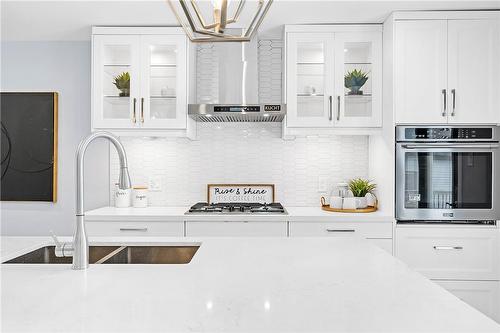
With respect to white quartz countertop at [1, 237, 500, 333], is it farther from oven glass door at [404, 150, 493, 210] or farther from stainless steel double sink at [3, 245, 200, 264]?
oven glass door at [404, 150, 493, 210]

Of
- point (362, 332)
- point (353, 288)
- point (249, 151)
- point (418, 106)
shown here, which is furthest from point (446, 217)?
point (362, 332)

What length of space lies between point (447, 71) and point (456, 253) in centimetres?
137

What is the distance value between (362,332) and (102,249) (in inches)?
53.7

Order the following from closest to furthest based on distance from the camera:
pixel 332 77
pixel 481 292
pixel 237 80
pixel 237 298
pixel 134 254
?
1. pixel 237 298
2. pixel 134 254
3. pixel 481 292
4. pixel 332 77
5. pixel 237 80

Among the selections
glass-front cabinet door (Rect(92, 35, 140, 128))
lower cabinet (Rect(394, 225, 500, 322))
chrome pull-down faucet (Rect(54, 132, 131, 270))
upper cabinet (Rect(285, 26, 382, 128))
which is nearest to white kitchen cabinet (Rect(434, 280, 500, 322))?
lower cabinet (Rect(394, 225, 500, 322))

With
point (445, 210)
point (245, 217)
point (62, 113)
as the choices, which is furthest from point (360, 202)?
point (62, 113)

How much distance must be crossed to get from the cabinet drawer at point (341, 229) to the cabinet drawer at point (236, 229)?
0.12 meters

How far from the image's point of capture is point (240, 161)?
3734mm

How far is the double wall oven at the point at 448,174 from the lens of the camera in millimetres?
2988

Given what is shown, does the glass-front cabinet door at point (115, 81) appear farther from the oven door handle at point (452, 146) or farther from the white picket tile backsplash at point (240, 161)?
the oven door handle at point (452, 146)

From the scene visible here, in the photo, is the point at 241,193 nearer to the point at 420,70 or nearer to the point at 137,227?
the point at 137,227

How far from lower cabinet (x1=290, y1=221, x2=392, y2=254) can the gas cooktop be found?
0.20 meters

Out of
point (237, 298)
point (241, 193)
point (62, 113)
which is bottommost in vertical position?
point (237, 298)

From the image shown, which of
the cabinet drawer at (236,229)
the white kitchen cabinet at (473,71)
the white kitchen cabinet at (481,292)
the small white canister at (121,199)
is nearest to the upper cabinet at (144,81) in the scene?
the small white canister at (121,199)
